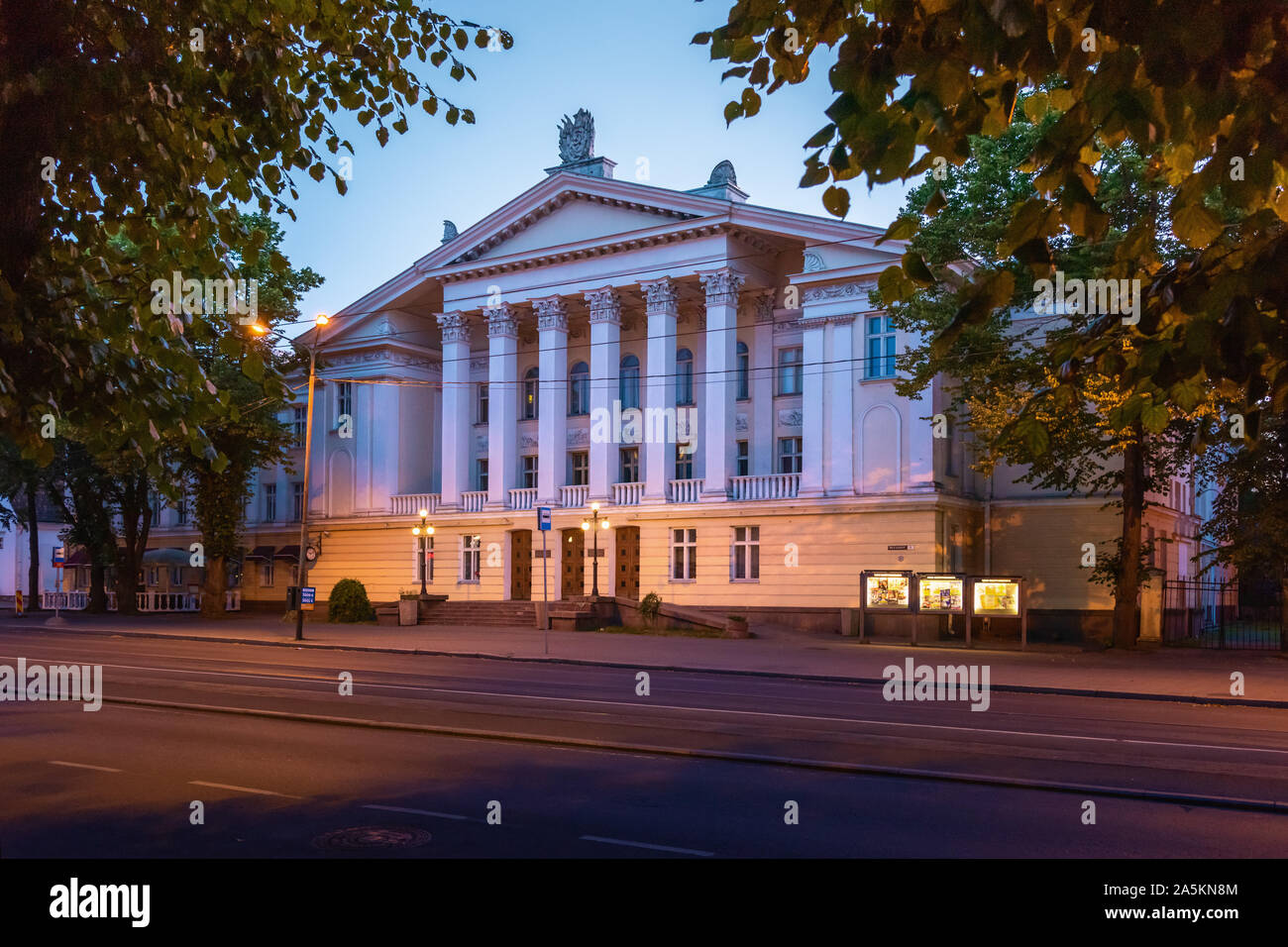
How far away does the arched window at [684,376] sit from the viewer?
47.9m

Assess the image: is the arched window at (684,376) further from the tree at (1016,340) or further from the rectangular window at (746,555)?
the tree at (1016,340)

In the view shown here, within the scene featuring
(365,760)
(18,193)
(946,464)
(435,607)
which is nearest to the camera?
(18,193)

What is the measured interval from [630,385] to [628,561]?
7.93m

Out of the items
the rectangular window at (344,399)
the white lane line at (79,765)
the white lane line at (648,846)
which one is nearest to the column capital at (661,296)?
the rectangular window at (344,399)

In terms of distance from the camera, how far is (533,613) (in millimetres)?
44406

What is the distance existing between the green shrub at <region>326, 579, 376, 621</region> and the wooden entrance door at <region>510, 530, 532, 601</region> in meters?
5.83

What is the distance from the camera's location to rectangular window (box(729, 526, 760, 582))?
140ft

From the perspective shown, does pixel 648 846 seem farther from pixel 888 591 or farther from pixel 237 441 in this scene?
pixel 237 441

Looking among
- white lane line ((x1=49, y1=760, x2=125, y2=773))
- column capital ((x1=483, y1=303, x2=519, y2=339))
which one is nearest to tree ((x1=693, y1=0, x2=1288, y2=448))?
white lane line ((x1=49, y1=760, x2=125, y2=773))

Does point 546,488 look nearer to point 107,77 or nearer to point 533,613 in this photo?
point 533,613

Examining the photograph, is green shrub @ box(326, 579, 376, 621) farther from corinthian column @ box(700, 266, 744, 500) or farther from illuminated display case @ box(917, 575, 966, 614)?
illuminated display case @ box(917, 575, 966, 614)

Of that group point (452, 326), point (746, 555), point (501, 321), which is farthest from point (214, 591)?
point (746, 555)
